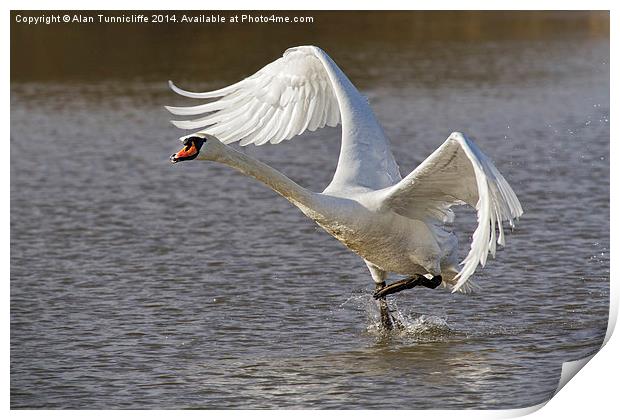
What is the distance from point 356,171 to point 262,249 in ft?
4.94

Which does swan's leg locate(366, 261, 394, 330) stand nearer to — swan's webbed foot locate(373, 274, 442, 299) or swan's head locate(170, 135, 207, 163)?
swan's webbed foot locate(373, 274, 442, 299)

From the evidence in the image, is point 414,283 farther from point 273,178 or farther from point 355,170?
point 273,178

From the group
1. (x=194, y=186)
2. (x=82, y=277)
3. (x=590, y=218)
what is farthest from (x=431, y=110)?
(x=82, y=277)

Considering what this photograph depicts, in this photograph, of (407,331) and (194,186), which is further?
(194,186)

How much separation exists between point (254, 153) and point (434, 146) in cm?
132

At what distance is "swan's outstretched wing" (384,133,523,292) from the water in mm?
628

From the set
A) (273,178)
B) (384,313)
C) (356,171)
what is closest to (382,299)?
(384,313)

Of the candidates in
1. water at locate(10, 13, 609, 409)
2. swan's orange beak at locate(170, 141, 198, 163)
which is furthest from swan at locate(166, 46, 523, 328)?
water at locate(10, 13, 609, 409)

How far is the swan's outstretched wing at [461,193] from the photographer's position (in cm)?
493

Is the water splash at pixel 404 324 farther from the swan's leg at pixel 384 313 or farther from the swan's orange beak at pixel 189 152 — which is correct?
the swan's orange beak at pixel 189 152

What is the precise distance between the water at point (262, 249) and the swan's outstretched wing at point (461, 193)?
2.06ft

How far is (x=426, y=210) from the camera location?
237 inches
